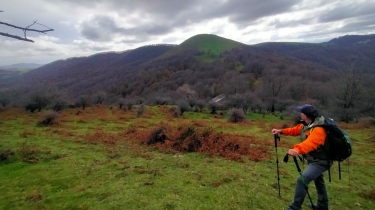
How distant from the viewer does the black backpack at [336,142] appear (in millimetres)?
5531

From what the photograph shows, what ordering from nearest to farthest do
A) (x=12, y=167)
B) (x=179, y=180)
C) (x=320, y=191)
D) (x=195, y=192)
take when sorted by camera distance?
1. (x=320, y=191)
2. (x=195, y=192)
3. (x=179, y=180)
4. (x=12, y=167)

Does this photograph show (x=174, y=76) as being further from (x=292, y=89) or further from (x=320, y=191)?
(x=320, y=191)

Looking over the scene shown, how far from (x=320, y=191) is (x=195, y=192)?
3.88 m

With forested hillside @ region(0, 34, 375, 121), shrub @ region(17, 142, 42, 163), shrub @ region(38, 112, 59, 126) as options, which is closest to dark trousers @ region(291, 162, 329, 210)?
shrub @ region(17, 142, 42, 163)

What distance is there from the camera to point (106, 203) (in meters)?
7.45

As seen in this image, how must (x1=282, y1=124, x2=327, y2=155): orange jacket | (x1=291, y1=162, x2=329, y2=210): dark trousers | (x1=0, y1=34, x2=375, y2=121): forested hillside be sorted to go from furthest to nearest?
(x1=0, y1=34, x2=375, y2=121): forested hillside → (x1=291, y1=162, x2=329, y2=210): dark trousers → (x1=282, y1=124, x2=327, y2=155): orange jacket

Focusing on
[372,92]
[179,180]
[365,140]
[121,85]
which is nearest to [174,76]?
[121,85]

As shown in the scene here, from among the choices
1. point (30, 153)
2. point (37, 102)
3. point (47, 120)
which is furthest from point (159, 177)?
point (37, 102)

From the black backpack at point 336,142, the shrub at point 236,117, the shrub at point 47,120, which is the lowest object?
the shrub at point 236,117

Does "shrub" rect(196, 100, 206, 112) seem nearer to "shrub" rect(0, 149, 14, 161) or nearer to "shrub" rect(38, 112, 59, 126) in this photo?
"shrub" rect(38, 112, 59, 126)

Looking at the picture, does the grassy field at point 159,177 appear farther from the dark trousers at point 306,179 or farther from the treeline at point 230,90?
the treeline at point 230,90

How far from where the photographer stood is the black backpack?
18.1ft

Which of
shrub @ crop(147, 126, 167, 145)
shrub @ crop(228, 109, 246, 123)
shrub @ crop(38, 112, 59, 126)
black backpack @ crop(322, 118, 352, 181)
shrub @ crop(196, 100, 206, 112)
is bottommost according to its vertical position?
shrub @ crop(228, 109, 246, 123)

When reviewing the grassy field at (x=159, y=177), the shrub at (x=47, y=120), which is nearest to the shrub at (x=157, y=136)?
the grassy field at (x=159, y=177)
